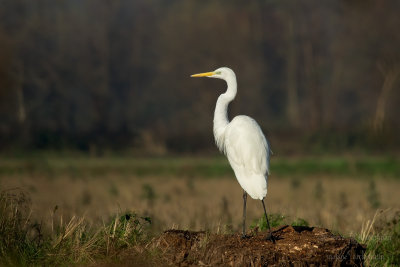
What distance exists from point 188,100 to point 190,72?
3896mm

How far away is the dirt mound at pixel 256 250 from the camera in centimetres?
675

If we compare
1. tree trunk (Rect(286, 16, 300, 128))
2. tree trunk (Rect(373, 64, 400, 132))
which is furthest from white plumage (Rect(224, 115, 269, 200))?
tree trunk (Rect(286, 16, 300, 128))

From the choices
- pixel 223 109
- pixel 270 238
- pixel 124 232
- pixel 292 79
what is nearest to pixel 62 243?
pixel 124 232

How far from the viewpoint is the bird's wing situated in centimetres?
830

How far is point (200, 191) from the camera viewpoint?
19.9 meters

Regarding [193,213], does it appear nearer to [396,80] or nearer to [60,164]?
[60,164]

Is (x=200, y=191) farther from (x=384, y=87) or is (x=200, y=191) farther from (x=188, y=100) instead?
(x=188, y=100)

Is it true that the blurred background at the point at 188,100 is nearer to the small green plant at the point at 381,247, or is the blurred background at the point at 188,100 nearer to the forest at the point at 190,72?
the forest at the point at 190,72

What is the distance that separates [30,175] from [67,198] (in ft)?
17.6

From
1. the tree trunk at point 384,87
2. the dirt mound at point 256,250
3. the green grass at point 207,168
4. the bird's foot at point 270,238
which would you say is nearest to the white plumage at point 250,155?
the bird's foot at point 270,238

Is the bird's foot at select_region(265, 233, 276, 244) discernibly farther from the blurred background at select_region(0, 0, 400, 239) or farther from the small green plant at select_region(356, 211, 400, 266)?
the blurred background at select_region(0, 0, 400, 239)

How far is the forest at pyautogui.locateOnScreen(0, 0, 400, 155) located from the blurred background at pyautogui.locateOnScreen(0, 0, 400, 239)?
0.36 ft

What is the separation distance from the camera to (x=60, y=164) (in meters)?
27.7

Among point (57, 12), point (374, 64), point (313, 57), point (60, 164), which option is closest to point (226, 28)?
point (313, 57)
